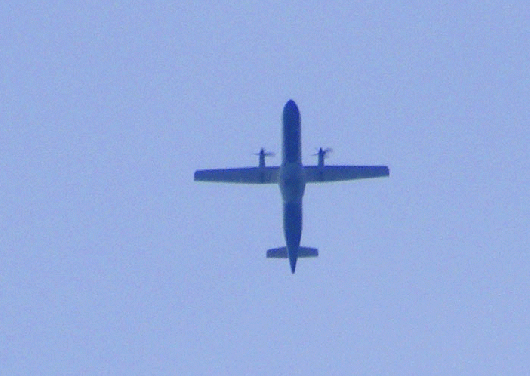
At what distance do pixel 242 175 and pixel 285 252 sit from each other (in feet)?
20.6

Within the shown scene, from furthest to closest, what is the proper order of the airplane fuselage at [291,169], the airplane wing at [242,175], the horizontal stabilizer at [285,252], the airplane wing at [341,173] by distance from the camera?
the horizontal stabilizer at [285,252] → the airplane wing at [242,175] → the airplane wing at [341,173] → the airplane fuselage at [291,169]

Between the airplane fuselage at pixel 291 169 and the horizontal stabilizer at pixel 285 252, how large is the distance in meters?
5.38

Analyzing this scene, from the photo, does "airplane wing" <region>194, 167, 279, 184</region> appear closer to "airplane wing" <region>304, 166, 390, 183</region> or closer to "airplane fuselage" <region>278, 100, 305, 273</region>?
"airplane wing" <region>304, 166, 390, 183</region>

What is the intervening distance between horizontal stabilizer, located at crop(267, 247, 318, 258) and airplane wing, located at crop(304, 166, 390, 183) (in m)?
5.21

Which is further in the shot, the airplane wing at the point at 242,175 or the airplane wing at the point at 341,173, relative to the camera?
the airplane wing at the point at 242,175

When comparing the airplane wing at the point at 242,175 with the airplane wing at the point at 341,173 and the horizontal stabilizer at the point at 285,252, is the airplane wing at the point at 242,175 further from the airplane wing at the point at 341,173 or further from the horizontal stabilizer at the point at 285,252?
the horizontal stabilizer at the point at 285,252

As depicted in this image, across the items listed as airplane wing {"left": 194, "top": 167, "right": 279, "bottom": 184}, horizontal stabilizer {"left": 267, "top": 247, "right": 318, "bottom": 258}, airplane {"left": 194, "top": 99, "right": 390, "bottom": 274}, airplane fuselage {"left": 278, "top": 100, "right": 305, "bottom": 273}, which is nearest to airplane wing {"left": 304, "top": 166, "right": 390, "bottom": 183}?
airplane {"left": 194, "top": 99, "right": 390, "bottom": 274}

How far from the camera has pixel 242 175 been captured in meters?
175

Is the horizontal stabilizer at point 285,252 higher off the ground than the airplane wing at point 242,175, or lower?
lower

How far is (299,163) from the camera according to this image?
16888 cm

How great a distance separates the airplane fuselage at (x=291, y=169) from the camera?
552 feet

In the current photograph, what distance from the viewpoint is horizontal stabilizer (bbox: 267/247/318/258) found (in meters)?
175

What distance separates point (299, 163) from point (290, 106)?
3964 millimetres

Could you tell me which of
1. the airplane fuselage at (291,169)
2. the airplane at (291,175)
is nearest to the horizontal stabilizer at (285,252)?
the airplane at (291,175)
